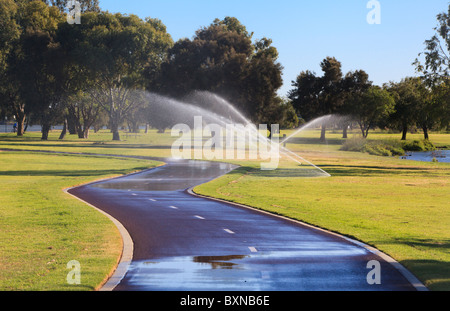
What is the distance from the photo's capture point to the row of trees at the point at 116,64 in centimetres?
8112

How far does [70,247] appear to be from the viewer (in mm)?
12883

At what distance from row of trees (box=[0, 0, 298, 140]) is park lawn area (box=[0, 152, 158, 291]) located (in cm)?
5454

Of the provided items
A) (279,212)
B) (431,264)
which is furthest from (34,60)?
(431,264)

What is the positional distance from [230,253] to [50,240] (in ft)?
14.5

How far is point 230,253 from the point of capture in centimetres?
1236

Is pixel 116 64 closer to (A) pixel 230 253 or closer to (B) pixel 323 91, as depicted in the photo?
(B) pixel 323 91

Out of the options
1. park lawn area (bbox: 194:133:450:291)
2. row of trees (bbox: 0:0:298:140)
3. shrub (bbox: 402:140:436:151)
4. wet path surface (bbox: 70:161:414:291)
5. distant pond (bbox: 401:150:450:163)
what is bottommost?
distant pond (bbox: 401:150:450:163)

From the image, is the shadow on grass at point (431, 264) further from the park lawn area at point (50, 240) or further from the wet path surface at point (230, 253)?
the park lawn area at point (50, 240)

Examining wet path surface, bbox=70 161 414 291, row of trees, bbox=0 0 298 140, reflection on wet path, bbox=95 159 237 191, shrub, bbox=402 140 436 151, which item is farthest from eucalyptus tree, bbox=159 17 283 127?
wet path surface, bbox=70 161 414 291

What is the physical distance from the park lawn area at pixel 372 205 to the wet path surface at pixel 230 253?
0.85m

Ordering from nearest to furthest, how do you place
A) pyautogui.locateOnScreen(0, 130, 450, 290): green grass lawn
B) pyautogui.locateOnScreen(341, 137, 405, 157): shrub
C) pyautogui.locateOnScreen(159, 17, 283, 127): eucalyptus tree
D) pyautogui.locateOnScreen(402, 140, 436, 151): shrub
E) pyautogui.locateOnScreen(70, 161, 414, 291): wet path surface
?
pyautogui.locateOnScreen(70, 161, 414, 291): wet path surface
pyautogui.locateOnScreen(0, 130, 450, 290): green grass lawn
pyautogui.locateOnScreen(341, 137, 405, 157): shrub
pyautogui.locateOnScreen(159, 17, 283, 127): eucalyptus tree
pyautogui.locateOnScreen(402, 140, 436, 151): shrub

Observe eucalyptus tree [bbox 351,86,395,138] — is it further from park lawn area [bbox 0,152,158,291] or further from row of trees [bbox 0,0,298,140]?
park lawn area [bbox 0,152,158,291]

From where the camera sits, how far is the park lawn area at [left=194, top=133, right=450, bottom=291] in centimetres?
1277
